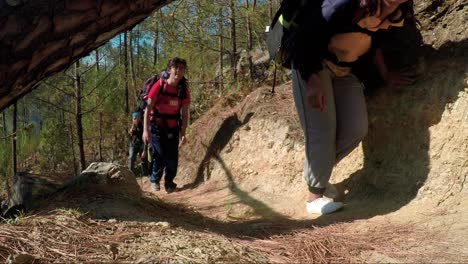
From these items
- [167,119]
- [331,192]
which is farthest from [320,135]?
[167,119]

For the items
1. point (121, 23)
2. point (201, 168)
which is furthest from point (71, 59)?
point (201, 168)

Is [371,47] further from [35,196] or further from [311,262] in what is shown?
[35,196]

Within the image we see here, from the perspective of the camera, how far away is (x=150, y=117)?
6.04 metres

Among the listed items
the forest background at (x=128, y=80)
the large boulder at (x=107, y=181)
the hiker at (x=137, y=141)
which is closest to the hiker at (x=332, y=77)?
the large boulder at (x=107, y=181)

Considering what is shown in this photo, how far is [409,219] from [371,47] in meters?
1.35

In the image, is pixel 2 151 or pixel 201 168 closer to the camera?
pixel 201 168

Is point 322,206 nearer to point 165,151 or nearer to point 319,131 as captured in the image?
point 319,131

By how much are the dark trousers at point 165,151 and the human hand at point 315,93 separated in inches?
Result: 127

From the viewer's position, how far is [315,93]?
3.29 meters

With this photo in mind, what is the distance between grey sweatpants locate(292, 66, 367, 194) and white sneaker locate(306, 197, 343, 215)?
80 millimetres

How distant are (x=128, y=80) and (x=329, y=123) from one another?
916cm

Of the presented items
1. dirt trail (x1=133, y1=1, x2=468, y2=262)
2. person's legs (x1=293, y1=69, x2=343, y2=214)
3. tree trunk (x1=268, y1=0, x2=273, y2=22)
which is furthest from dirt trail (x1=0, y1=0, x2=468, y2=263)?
tree trunk (x1=268, y1=0, x2=273, y2=22)

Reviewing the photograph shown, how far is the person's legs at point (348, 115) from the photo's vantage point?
11.4 ft

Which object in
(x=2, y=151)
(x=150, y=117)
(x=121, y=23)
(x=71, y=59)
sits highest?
(x=121, y=23)
